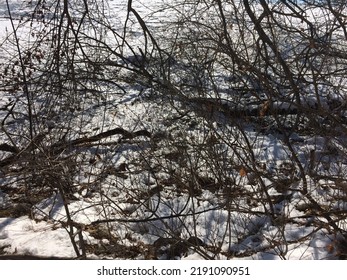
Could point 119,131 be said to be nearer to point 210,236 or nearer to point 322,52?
point 210,236

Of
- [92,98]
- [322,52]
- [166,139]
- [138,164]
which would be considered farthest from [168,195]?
[92,98]

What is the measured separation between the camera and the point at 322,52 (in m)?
2.92

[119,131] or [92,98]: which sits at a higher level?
[92,98]

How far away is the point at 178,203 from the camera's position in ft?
10.4

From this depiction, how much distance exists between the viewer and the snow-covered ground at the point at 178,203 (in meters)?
2.67

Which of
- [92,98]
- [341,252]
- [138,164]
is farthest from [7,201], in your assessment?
[341,252]

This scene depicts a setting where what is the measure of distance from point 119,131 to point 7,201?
140 centimetres

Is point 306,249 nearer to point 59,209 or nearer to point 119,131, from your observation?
point 59,209

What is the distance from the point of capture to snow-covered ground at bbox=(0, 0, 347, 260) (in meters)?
2.67

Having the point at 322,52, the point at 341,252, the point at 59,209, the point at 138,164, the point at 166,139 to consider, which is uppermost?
the point at 322,52

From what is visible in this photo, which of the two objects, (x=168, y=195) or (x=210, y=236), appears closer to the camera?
(x=210, y=236)
